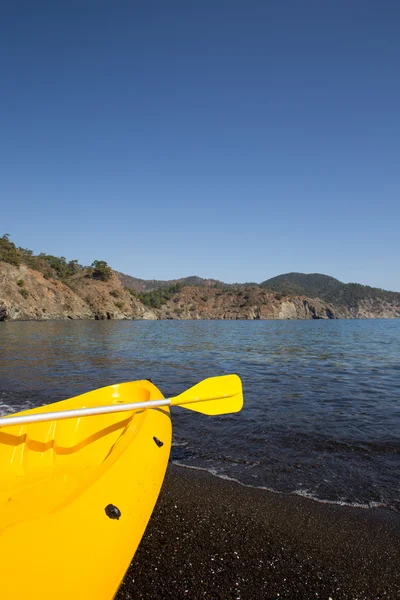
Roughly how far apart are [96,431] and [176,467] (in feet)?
4.61

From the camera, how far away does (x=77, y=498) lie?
175 cm

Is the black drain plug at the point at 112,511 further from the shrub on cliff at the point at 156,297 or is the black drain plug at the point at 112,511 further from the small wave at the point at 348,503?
the shrub on cliff at the point at 156,297

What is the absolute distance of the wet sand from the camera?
216 cm

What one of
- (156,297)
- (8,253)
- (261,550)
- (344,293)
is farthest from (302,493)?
(344,293)

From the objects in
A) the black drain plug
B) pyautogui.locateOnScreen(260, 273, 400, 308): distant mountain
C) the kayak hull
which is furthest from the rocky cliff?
the black drain plug

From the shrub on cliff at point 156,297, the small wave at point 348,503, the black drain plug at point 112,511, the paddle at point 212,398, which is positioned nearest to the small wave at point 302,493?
the small wave at point 348,503

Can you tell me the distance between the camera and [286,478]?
3902mm

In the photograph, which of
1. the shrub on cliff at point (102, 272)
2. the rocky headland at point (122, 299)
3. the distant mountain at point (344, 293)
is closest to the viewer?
the rocky headland at point (122, 299)

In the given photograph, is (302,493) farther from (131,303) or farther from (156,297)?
(156,297)

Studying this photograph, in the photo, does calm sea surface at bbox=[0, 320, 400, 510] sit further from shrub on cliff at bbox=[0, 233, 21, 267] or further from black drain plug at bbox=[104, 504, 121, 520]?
shrub on cliff at bbox=[0, 233, 21, 267]

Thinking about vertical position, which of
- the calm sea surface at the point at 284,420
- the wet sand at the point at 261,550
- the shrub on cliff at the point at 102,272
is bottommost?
the calm sea surface at the point at 284,420

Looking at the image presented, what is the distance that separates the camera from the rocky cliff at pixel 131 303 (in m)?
60.7

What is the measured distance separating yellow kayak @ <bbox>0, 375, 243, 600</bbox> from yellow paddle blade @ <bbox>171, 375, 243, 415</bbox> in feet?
0.04

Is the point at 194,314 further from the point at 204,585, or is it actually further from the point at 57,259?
the point at 204,585
